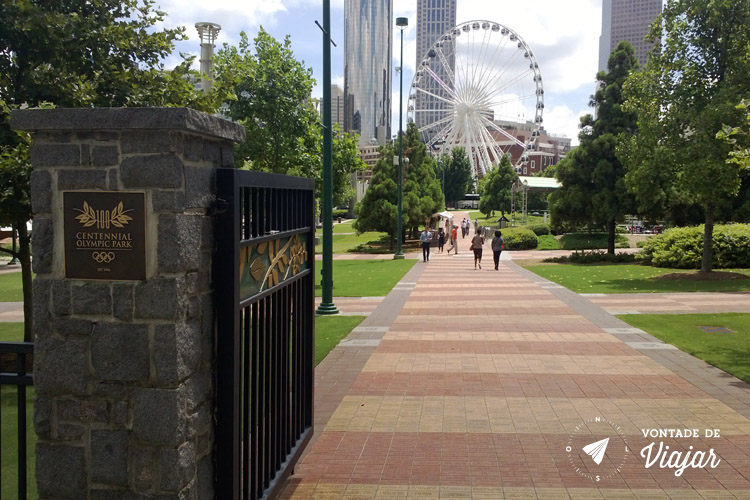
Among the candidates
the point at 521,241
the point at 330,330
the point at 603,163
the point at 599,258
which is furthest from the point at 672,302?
the point at 521,241

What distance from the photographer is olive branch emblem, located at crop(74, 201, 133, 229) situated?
3.32 meters

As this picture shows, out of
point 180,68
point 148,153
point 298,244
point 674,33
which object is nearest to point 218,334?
point 148,153

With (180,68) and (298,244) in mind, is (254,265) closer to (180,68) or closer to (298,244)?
(298,244)

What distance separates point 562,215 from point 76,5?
2589 centimetres

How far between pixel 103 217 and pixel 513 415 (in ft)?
15.4

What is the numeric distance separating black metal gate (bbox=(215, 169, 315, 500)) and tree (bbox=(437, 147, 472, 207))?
88.8 meters

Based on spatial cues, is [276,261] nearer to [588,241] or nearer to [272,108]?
[272,108]

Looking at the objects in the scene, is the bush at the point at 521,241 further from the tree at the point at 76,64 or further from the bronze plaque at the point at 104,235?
the bronze plaque at the point at 104,235

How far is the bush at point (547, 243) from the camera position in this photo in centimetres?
4153

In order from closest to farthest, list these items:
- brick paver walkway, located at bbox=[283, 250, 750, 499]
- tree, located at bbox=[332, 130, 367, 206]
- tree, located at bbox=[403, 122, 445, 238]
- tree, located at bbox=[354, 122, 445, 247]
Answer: brick paver walkway, located at bbox=[283, 250, 750, 499] → tree, located at bbox=[332, 130, 367, 206] → tree, located at bbox=[354, 122, 445, 247] → tree, located at bbox=[403, 122, 445, 238]

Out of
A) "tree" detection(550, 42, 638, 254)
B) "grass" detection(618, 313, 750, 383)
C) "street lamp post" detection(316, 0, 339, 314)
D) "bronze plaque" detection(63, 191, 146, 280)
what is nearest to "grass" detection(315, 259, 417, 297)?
"street lamp post" detection(316, 0, 339, 314)

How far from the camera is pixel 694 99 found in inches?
752

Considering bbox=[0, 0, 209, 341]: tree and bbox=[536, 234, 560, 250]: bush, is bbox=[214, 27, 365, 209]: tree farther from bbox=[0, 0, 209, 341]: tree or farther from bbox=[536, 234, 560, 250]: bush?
bbox=[536, 234, 560, 250]: bush

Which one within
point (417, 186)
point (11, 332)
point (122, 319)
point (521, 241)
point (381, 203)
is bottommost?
point (11, 332)
